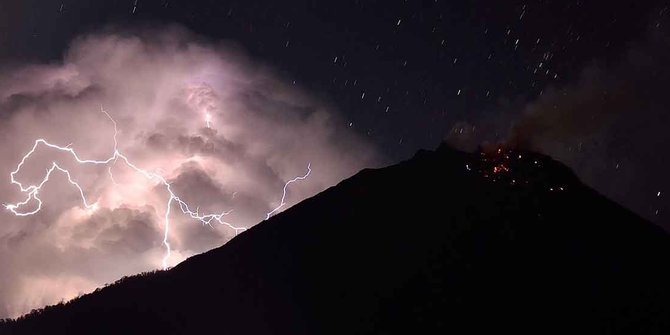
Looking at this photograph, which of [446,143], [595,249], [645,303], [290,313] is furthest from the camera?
[446,143]

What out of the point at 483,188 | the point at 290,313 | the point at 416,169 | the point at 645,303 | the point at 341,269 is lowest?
the point at 645,303

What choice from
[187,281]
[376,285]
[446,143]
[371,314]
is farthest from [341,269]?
[446,143]

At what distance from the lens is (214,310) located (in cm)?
4291

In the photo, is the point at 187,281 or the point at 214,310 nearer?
the point at 214,310

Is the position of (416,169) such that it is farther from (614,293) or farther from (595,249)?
(614,293)

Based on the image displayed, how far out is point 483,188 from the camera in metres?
49.9

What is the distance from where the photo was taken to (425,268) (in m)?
40.9

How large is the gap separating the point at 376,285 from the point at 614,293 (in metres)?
14.3

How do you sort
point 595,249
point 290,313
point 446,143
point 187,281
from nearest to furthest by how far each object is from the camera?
point 290,313 → point 595,249 → point 187,281 → point 446,143

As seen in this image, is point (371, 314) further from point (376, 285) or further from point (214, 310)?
point (214, 310)

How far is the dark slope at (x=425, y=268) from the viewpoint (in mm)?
37125

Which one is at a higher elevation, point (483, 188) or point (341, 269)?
point (483, 188)

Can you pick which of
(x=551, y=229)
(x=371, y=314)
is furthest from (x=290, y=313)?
(x=551, y=229)

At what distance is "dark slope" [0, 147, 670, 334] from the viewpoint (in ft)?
122
